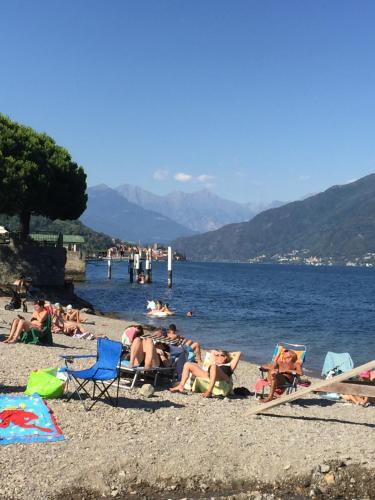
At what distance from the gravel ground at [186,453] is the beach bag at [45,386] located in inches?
8.1

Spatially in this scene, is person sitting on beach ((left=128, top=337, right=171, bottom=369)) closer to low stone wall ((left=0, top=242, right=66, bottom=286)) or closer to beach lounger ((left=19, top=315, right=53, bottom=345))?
beach lounger ((left=19, top=315, right=53, bottom=345))

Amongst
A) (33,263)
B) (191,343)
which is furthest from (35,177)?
(191,343)

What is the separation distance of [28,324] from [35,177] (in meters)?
23.0

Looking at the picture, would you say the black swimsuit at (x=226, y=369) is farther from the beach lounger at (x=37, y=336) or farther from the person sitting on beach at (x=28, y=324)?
the beach lounger at (x=37, y=336)

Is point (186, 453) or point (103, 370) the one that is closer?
point (186, 453)

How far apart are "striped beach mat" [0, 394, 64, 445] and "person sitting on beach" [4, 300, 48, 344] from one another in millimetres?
5403

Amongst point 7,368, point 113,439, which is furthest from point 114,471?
A: point 7,368

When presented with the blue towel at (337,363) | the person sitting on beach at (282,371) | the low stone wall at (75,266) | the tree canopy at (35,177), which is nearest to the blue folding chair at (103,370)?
the person sitting on beach at (282,371)

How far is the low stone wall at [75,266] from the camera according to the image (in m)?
63.7

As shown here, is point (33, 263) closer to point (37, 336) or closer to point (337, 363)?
point (37, 336)

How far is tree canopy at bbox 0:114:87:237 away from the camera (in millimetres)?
33656

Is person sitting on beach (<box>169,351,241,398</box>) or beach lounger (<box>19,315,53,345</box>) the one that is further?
beach lounger (<box>19,315,53,345</box>)

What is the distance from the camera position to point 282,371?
1048 centimetres

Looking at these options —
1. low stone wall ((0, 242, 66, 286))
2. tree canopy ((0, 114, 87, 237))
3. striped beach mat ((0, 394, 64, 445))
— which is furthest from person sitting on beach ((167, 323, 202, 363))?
low stone wall ((0, 242, 66, 286))
